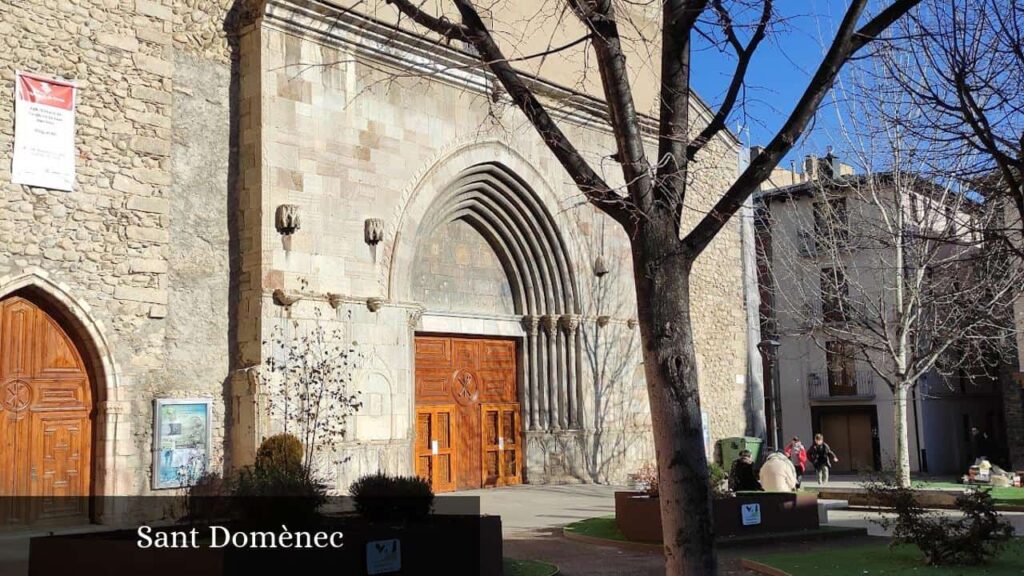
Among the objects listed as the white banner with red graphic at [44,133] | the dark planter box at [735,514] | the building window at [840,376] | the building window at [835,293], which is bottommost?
the dark planter box at [735,514]

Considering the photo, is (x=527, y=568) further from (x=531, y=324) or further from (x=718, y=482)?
(x=531, y=324)

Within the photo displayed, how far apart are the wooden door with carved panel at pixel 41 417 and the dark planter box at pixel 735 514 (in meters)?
6.86

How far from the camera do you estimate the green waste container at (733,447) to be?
22188 millimetres

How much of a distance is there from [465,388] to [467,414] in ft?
1.57

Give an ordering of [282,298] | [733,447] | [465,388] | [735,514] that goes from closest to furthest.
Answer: [735,514], [282,298], [465,388], [733,447]

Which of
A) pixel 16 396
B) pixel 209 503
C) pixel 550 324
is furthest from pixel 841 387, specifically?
pixel 209 503

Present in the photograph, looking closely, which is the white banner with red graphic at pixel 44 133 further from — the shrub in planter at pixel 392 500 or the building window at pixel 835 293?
the building window at pixel 835 293

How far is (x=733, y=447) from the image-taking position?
22266 millimetres

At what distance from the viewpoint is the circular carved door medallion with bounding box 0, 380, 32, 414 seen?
11.9 meters

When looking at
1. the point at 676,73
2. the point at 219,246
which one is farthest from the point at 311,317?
the point at 676,73

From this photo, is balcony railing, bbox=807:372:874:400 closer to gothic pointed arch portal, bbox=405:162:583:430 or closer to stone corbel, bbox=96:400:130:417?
gothic pointed arch portal, bbox=405:162:583:430

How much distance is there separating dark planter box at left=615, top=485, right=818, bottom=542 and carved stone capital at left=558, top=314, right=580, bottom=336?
7372 mm

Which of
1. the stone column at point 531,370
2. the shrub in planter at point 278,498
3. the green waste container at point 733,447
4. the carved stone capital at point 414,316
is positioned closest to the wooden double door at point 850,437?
the green waste container at point 733,447

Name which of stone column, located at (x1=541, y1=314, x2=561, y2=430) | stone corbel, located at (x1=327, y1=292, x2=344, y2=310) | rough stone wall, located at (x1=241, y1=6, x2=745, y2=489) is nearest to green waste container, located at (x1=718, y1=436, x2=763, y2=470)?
rough stone wall, located at (x1=241, y1=6, x2=745, y2=489)
